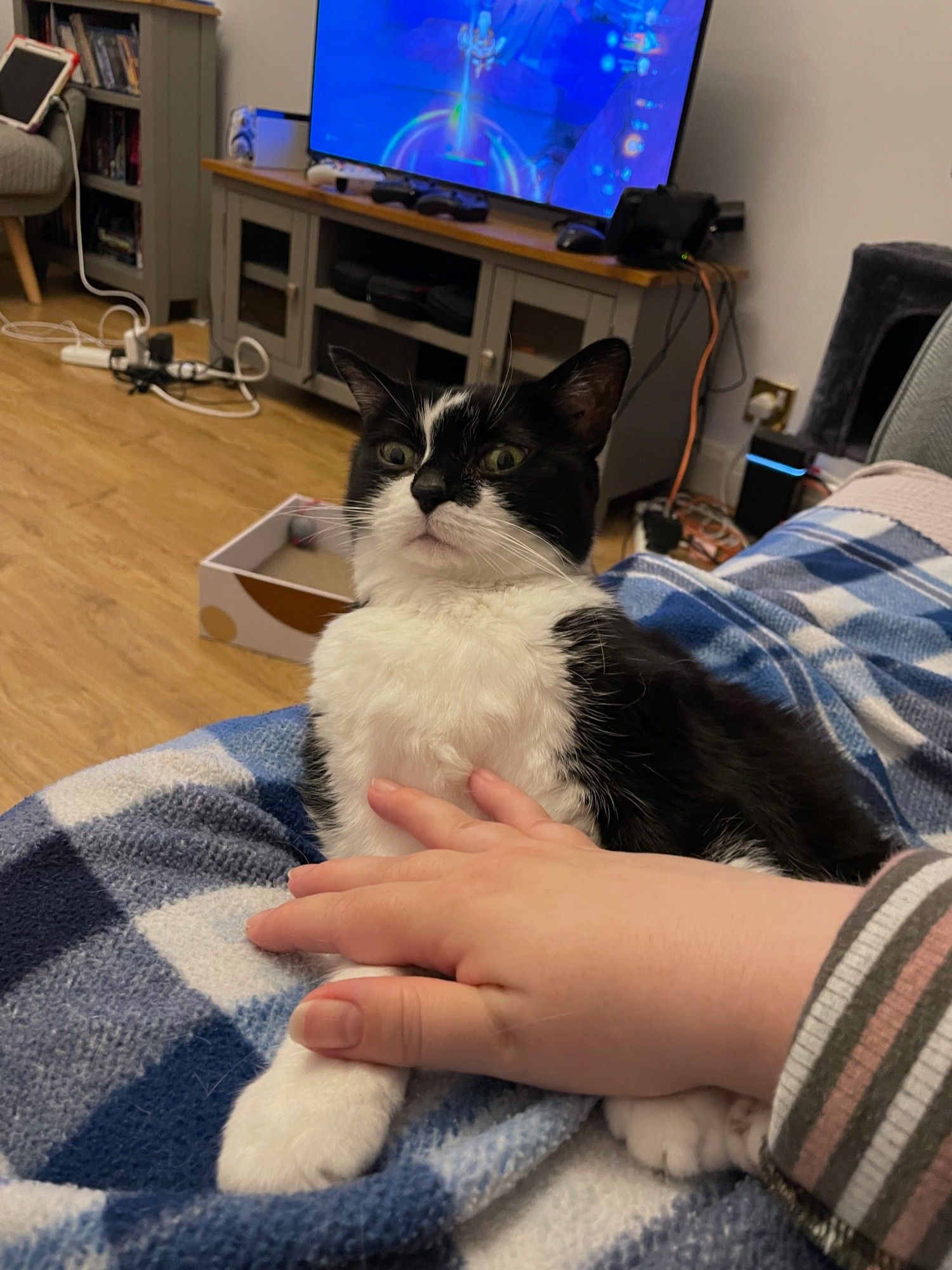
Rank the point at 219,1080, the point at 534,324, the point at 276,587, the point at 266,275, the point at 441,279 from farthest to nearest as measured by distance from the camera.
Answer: the point at 266,275 → the point at 441,279 → the point at 534,324 → the point at 276,587 → the point at 219,1080

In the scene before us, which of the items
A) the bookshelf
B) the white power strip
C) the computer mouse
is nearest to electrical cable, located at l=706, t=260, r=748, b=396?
the computer mouse

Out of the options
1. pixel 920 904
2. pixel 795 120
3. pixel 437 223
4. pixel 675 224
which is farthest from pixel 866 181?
pixel 920 904

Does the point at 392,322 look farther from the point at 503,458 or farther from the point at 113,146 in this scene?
the point at 503,458

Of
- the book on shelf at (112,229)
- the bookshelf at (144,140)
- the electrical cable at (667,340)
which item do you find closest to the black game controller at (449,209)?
the electrical cable at (667,340)

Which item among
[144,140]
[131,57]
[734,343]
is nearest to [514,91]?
[734,343]

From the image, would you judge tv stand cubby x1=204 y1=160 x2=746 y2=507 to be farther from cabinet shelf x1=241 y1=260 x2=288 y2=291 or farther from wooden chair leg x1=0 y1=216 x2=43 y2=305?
wooden chair leg x1=0 y1=216 x2=43 y2=305

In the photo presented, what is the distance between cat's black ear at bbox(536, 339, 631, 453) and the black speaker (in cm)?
156

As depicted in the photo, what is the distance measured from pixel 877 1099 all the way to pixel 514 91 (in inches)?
108

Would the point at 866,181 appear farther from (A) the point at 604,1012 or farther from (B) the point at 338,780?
(A) the point at 604,1012

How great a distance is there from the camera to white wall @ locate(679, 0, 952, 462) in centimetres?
218

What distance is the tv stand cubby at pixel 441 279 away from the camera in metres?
2.30

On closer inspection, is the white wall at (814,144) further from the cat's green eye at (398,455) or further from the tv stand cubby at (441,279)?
the cat's green eye at (398,455)

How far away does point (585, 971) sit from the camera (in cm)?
41

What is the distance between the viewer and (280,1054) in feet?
1.61
